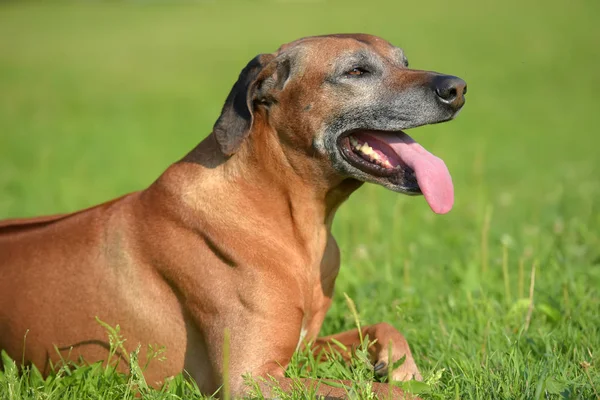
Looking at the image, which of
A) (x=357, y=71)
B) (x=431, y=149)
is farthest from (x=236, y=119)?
(x=431, y=149)

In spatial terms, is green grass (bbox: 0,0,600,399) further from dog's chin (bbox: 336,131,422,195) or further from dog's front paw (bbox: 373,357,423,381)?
dog's chin (bbox: 336,131,422,195)

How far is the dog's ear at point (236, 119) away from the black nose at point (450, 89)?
39.3 inches

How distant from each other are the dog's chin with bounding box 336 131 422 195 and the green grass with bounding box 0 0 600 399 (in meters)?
0.67

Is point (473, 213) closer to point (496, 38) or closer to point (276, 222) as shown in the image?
point (276, 222)

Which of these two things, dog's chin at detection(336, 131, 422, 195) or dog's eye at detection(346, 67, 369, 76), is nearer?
dog's chin at detection(336, 131, 422, 195)

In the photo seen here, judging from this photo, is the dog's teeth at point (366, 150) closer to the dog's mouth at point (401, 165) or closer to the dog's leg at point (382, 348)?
the dog's mouth at point (401, 165)

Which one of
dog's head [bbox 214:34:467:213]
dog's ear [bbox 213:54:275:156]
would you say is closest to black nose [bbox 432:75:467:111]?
dog's head [bbox 214:34:467:213]

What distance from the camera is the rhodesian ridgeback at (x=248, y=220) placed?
4113 millimetres

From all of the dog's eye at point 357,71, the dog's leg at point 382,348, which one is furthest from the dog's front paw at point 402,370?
the dog's eye at point 357,71

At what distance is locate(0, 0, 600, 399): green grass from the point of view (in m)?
4.23

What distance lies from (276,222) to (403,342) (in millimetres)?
971

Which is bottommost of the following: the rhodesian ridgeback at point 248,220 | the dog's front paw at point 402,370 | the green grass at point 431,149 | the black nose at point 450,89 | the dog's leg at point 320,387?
the green grass at point 431,149

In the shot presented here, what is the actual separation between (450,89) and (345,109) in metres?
0.58

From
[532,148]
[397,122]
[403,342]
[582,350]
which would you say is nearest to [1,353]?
[403,342]
